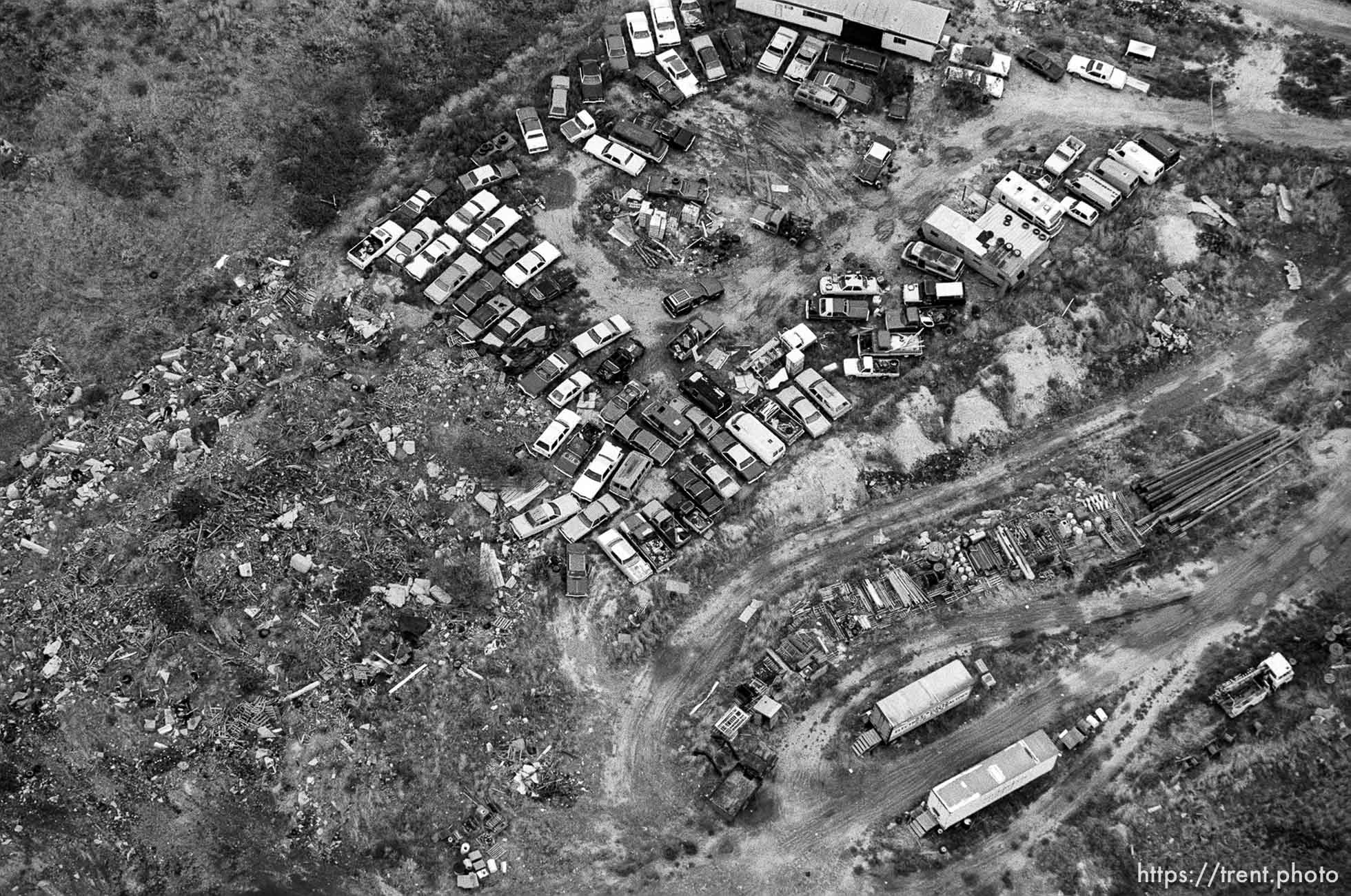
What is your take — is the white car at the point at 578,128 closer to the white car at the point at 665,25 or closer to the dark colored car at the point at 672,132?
the dark colored car at the point at 672,132

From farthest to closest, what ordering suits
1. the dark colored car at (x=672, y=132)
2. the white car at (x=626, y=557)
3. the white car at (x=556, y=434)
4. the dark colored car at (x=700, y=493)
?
the dark colored car at (x=672, y=132), the white car at (x=556, y=434), the dark colored car at (x=700, y=493), the white car at (x=626, y=557)

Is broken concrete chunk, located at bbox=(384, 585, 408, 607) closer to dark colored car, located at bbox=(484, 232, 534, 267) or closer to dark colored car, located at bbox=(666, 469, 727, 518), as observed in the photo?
dark colored car, located at bbox=(666, 469, 727, 518)

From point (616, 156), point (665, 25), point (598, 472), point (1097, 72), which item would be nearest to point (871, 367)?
point (598, 472)

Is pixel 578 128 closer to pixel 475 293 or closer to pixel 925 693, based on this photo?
pixel 475 293

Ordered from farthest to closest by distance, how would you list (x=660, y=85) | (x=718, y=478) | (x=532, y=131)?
(x=660, y=85), (x=532, y=131), (x=718, y=478)

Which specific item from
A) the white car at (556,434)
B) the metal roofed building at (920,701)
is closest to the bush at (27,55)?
the white car at (556,434)

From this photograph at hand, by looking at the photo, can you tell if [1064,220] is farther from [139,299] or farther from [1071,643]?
[139,299]

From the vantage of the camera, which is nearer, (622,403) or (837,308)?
(622,403)
